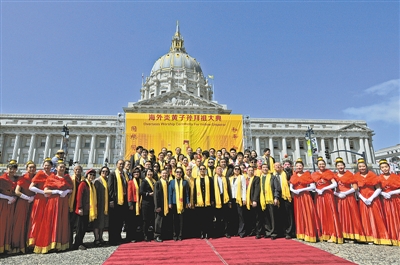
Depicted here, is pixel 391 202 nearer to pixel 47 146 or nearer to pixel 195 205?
pixel 195 205

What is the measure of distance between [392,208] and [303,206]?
212 cm

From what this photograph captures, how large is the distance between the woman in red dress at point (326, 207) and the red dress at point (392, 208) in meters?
1.15

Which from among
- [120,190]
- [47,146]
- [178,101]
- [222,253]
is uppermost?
[178,101]

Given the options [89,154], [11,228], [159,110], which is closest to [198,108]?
[159,110]

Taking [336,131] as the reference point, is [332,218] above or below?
below

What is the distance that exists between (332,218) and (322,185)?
870 millimetres

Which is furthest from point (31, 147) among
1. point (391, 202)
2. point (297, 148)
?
point (391, 202)

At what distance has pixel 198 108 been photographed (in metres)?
48.8

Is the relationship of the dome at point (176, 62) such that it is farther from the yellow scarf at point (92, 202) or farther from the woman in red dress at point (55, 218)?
the woman in red dress at point (55, 218)

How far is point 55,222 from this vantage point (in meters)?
6.04

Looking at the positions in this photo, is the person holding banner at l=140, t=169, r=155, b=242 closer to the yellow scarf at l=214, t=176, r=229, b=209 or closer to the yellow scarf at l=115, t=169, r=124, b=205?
the yellow scarf at l=115, t=169, r=124, b=205

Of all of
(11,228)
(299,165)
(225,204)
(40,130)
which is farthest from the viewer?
(40,130)

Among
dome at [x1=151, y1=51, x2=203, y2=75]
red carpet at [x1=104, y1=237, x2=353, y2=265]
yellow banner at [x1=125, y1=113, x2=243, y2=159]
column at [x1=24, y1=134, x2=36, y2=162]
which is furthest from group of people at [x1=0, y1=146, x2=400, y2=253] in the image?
dome at [x1=151, y1=51, x2=203, y2=75]

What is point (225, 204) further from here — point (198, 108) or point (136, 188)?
point (198, 108)
